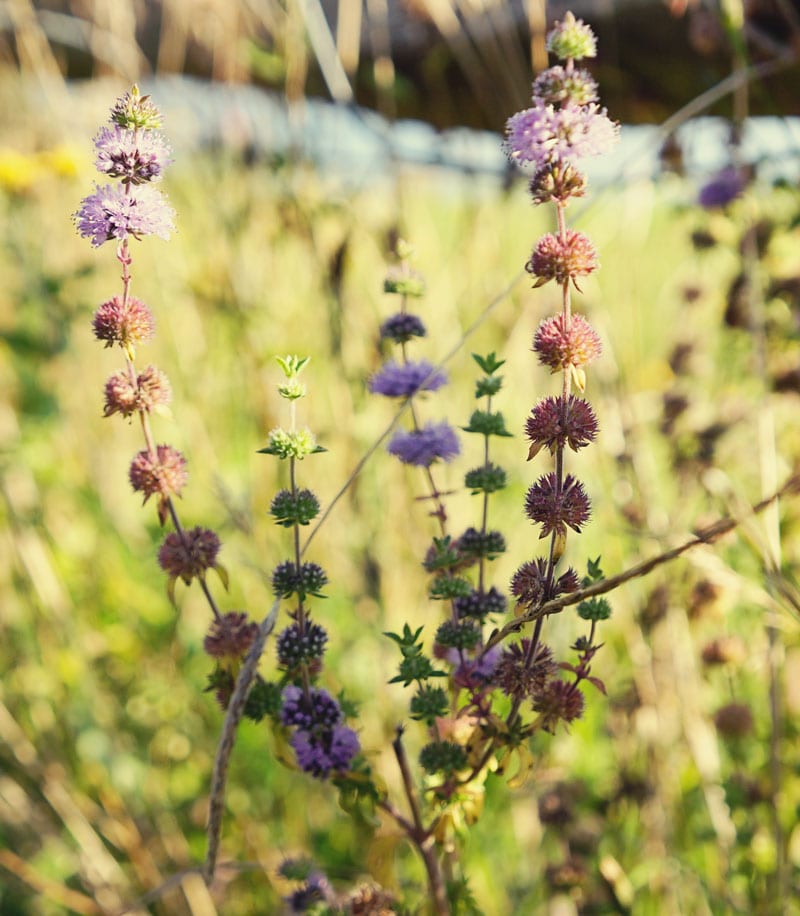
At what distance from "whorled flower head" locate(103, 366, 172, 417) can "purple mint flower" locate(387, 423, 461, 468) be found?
0.20m

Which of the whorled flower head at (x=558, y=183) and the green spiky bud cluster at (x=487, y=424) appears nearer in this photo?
the whorled flower head at (x=558, y=183)

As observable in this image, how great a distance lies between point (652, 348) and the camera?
10.4 ft

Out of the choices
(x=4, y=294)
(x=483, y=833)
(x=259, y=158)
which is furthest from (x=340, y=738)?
(x=4, y=294)

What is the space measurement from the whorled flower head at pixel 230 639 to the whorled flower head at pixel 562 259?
356 millimetres

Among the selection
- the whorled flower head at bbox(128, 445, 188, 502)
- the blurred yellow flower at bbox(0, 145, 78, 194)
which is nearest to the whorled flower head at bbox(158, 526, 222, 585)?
the whorled flower head at bbox(128, 445, 188, 502)

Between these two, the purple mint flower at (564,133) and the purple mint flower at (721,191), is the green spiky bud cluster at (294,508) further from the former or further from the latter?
the purple mint flower at (721,191)

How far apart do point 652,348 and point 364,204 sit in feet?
5.12

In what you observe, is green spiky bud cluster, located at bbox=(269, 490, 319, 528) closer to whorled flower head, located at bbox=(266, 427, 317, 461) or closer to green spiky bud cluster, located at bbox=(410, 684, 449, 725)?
whorled flower head, located at bbox=(266, 427, 317, 461)

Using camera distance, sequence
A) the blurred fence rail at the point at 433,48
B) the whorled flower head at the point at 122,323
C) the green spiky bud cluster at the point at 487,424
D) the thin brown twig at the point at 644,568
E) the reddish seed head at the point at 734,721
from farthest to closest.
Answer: the blurred fence rail at the point at 433,48
the reddish seed head at the point at 734,721
the green spiky bud cluster at the point at 487,424
the whorled flower head at the point at 122,323
the thin brown twig at the point at 644,568

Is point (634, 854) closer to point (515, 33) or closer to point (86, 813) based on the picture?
point (86, 813)

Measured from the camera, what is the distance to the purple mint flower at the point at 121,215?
0.58m

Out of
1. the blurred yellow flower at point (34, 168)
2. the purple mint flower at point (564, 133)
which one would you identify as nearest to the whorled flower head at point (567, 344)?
the purple mint flower at point (564, 133)

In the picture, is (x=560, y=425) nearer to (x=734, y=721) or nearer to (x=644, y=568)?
(x=644, y=568)

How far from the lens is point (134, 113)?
23.1 inches
